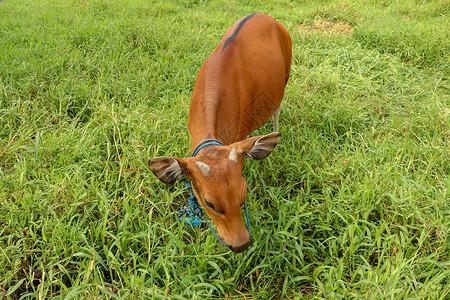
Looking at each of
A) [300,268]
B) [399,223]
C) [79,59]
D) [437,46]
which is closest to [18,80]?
[79,59]

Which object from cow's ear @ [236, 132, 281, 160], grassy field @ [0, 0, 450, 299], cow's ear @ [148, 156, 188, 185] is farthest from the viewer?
grassy field @ [0, 0, 450, 299]

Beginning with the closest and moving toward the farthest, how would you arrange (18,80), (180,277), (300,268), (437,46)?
1. (180,277)
2. (300,268)
3. (18,80)
4. (437,46)

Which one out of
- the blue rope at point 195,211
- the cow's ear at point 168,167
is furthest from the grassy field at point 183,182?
the cow's ear at point 168,167

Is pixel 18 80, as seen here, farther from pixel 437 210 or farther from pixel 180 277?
pixel 437 210

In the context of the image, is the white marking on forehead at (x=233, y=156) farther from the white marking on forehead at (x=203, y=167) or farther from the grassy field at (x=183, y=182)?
the grassy field at (x=183, y=182)

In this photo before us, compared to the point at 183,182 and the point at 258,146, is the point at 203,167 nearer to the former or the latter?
the point at 258,146

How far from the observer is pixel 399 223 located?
8.05 feet

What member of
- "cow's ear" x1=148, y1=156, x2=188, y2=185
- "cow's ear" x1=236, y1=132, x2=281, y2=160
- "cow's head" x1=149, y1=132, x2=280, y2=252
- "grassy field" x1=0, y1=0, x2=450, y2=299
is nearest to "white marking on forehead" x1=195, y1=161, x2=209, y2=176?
"cow's head" x1=149, y1=132, x2=280, y2=252

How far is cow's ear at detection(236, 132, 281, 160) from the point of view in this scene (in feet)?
6.60

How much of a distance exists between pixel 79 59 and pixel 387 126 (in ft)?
12.4

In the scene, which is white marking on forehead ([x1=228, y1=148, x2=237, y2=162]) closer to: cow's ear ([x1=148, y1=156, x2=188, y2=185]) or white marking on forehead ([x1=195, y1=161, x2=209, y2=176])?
white marking on forehead ([x1=195, y1=161, x2=209, y2=176])

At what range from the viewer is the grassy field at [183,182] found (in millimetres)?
2133

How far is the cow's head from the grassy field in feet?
1.09

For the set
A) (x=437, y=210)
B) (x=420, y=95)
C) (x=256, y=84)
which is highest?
(x=256, y=84)
